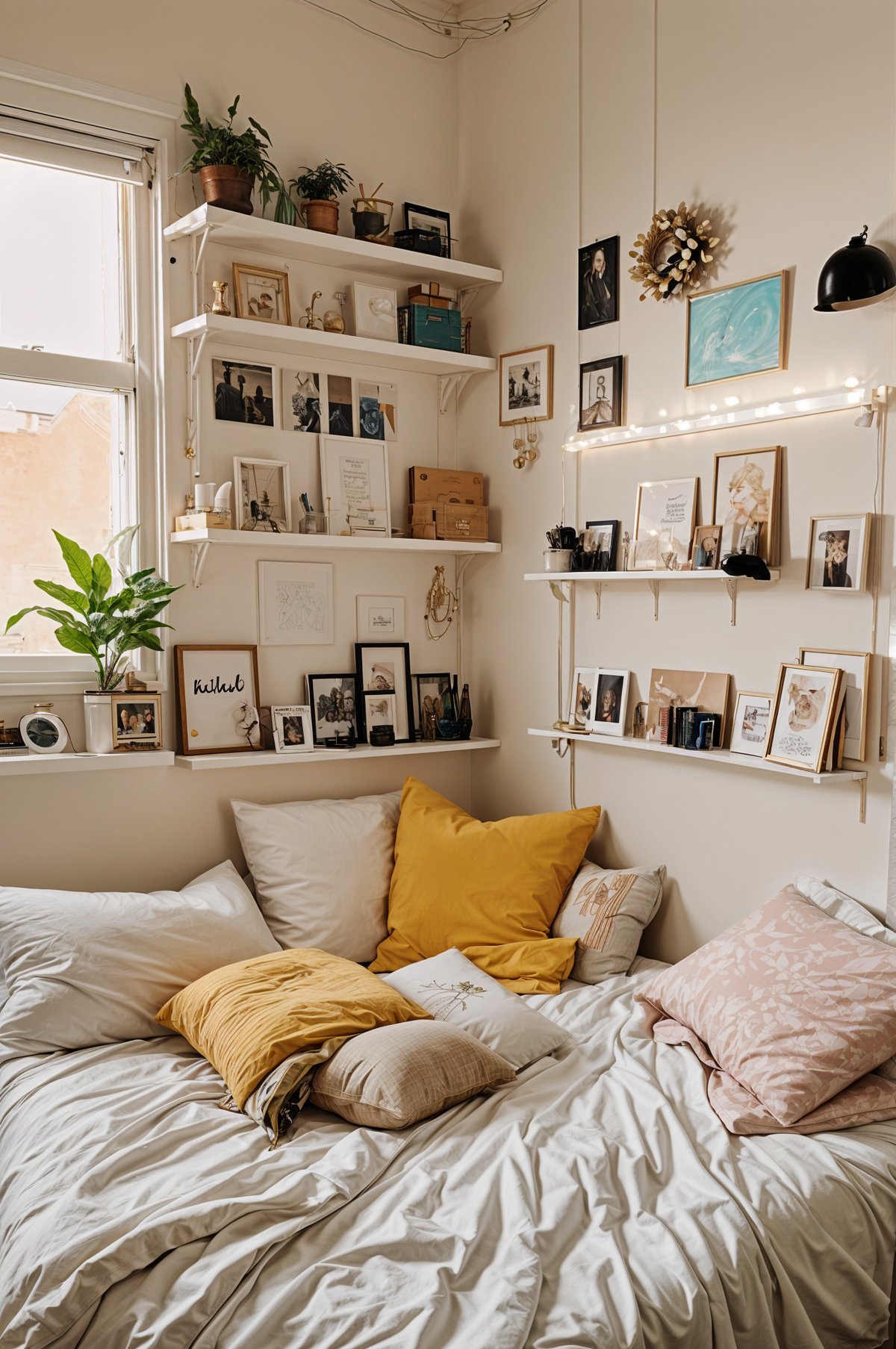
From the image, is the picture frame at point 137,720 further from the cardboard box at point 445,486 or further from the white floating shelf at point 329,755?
the cardboard box at point 445,486

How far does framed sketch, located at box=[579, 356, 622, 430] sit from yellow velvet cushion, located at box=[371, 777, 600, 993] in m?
1.09

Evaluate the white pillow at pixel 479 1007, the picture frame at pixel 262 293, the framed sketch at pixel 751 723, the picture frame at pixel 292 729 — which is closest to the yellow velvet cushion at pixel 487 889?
the white pillow at pixel 479 1007

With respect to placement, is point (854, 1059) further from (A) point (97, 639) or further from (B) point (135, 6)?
(B) point (135, 6)

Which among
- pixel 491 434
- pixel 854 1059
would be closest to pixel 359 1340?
pixel 854 1059

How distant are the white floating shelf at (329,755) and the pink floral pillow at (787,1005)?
1.09 meters

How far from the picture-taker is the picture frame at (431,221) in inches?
126

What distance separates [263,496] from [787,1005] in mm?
1889

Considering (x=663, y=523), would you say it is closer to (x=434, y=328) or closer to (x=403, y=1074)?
(x=434, y=328)

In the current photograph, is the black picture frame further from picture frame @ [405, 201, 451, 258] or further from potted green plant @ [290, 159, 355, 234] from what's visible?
potted green plant @ [290, 159, 355, 234]

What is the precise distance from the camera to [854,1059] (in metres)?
1.93

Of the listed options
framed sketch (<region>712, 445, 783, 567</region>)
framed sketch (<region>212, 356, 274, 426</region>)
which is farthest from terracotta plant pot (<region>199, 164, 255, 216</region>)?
framed sketch (<region>712, 445, 783, 567</region>)

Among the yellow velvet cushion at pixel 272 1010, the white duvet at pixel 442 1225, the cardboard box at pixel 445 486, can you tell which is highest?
the cardboard box at pixel 445 486

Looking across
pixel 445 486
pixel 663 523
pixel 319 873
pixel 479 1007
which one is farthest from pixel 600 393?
pixel 479 1007

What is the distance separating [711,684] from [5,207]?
2154 millimetres
